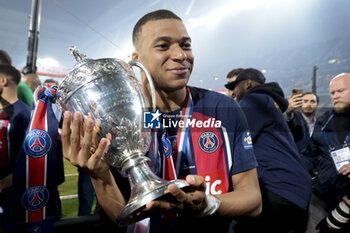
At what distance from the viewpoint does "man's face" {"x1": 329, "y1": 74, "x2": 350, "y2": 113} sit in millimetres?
2211

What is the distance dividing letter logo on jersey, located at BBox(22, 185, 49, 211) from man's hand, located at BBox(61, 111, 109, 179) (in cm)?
34

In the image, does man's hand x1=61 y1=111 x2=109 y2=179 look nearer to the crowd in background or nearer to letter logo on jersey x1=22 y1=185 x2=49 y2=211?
letter logo on jersey x1=22 y1=185 x2=49 y2=211

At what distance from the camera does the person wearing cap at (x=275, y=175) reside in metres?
1.57

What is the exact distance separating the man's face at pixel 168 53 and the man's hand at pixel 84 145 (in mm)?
427

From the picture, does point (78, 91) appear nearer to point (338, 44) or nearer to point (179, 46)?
point (179, 46)

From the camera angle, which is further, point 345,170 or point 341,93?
point 341,93

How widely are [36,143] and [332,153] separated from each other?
2.25 metres

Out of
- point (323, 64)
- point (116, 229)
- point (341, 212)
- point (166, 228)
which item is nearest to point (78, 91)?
point (166, 228)

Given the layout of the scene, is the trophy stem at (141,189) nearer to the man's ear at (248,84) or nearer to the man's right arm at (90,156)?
the man's right arm at (90,156)

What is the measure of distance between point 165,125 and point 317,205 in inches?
80.5

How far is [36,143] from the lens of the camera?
92 cm

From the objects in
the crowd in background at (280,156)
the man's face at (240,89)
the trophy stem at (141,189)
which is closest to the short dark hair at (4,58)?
the crowd in background at (280,156)

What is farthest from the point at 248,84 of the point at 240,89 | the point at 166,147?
the point at 166,147

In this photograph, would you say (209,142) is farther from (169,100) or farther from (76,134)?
(76,134)
